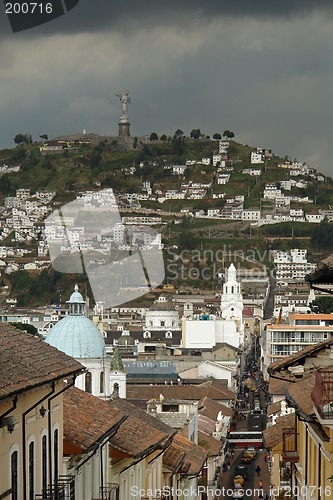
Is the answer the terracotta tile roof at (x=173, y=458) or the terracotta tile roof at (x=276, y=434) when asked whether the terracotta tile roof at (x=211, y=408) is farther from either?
the terracotta tile roof at (x=276, y=434)

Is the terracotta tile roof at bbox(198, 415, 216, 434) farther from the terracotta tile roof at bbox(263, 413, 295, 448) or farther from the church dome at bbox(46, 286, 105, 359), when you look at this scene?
the terracotta tile roof at bbox(263, 413, 295, 448)

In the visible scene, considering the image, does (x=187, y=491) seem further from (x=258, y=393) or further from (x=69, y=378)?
(x=258, y=393)

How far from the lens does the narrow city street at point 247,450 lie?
203ft

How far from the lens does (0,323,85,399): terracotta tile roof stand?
1499cm

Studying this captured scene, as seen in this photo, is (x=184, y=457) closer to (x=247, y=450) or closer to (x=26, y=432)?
(x=26, y=432)

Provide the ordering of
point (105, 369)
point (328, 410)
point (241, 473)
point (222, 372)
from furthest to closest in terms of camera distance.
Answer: point (222, 372)
point (241, 473)
point (105, 369)
point (328, 410)

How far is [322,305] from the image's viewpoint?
153 metres

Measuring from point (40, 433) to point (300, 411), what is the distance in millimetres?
3259

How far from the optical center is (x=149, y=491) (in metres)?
30.1

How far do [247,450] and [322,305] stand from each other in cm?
7429

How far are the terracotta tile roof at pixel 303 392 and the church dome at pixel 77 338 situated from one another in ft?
126

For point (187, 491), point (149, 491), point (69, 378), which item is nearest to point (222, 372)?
point (187, 491)

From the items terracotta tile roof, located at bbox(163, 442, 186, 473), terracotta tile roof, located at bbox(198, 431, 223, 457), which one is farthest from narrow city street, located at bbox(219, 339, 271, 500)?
terracotta tile roof, located at bbox(163, 442, 186, 473)

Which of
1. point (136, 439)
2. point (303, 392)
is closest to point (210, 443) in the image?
point (136, 439)
